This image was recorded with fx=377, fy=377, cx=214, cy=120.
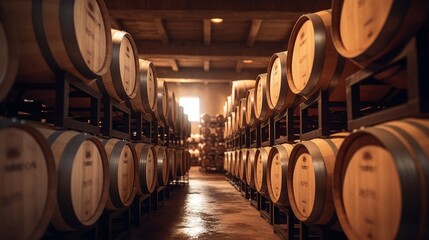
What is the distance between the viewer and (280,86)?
4.11m

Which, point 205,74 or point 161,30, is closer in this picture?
point 161,30

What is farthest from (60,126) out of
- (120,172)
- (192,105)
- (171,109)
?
(192,105)

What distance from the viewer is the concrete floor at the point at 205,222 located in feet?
14.0

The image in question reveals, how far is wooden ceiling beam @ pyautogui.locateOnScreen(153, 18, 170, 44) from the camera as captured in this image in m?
9.92

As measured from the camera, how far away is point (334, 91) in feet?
10.2

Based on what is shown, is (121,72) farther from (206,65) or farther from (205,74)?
(205,74)

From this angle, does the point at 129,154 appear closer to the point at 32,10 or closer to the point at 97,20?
the point at 97,20

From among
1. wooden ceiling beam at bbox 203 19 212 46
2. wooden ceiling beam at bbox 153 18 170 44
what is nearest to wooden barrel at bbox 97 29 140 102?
wooden ceiling beam at bbox 153 18 170 44

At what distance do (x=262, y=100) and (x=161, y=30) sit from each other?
6269 mm

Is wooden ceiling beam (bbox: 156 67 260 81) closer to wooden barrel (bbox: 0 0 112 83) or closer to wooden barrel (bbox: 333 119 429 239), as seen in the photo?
wooden barrel (bbox: 0 0 112 83)

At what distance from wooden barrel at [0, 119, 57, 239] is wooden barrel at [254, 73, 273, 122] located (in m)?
3.68

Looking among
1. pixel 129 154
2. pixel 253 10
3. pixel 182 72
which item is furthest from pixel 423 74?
pixel 182 72

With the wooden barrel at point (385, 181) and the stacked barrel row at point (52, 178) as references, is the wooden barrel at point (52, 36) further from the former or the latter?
the wooden barrel at point (385, 181)

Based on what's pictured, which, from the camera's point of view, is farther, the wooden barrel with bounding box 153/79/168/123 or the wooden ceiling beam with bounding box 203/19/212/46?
the wooden ceiling beam with bounding box 203/19/212/46
